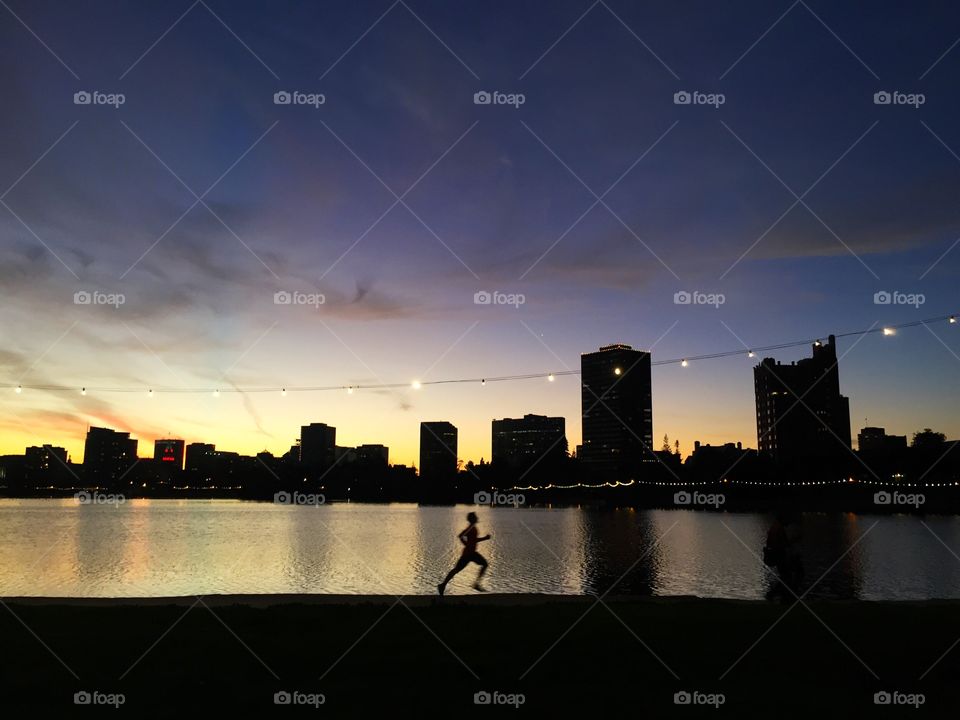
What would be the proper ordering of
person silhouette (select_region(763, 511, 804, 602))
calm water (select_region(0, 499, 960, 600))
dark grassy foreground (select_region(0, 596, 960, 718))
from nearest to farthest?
dark grassy foreground (select_region(0, 596, 960, 718)) < person silhouette (select_region(763, 511, 804, 602)) < calm water (select_region(0, 499, 960, 600))

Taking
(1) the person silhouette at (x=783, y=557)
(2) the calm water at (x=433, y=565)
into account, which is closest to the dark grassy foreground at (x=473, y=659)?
(1) the person silhouette at (x=783, y=557)

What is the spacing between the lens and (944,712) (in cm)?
778

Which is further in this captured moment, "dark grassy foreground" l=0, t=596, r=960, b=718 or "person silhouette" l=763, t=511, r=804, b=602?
"person silhouette" l=763, t=511, r=804, b=602

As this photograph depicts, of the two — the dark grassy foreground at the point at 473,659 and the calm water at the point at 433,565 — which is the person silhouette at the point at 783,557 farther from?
the calm water at the point at 433,565

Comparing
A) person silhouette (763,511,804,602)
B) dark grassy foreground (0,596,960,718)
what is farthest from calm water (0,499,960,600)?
dark grassy foreground (0,596,960,718)

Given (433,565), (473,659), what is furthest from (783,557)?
(433,565)

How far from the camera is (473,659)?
390 inches

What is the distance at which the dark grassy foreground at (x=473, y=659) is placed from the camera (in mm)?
8023

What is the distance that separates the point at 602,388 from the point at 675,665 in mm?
131441

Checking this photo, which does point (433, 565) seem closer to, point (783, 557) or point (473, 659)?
point (783, 557)

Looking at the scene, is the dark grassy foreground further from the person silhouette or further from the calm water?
the calm water

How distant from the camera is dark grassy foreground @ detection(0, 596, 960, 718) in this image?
8023 millimetres

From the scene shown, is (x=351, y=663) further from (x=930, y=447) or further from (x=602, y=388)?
(x=930, y=447)

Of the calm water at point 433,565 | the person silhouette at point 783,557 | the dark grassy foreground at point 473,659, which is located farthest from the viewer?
the calm water at point 433,565
